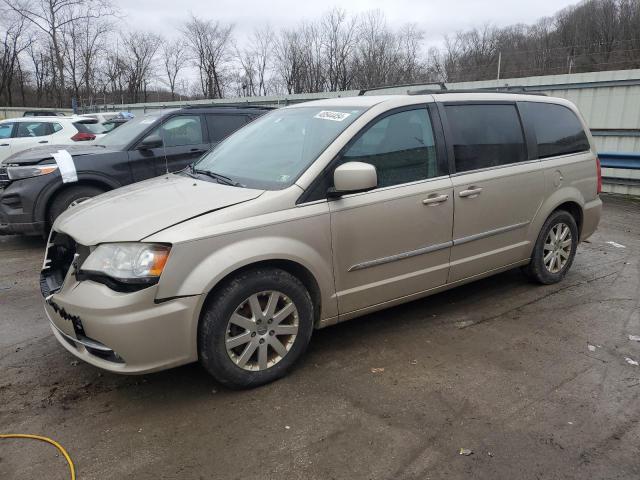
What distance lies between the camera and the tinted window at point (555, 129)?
4.75 m

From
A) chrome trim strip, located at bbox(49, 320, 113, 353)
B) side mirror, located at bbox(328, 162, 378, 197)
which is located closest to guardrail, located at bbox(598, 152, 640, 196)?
side mirror, located at bbox(328, 162, 378, 197)

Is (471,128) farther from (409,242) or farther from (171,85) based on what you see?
(171,85)

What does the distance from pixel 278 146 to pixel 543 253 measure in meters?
2.78

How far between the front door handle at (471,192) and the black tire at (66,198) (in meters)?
4.95

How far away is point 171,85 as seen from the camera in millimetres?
57688

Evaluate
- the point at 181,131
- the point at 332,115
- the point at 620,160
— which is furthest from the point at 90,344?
the point at 620,160

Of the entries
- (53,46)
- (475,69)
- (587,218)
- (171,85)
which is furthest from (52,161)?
(171,85)

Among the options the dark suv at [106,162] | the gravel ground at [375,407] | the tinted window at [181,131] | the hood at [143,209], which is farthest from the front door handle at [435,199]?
the tinted window at [181,131]

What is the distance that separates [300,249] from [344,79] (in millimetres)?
40756

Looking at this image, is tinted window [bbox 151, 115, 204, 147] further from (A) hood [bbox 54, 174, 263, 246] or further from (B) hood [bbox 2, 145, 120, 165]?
(A) hood [bbox 54, 174, 263, 246]

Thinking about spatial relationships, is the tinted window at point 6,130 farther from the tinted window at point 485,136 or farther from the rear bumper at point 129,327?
the tinted window at point 485,136

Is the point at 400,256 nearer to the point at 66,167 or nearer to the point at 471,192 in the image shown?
the point at 471,192

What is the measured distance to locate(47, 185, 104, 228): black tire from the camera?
651cm

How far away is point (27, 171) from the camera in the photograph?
6438 millimetres
